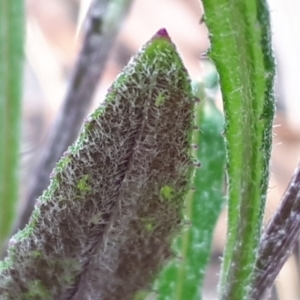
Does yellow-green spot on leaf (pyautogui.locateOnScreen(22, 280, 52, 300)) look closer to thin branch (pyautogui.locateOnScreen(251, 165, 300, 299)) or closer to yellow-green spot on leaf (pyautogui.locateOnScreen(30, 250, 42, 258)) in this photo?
yellow-green spot on leaf (pyautogui.locateOnScreen(30, 250, 42, 258))

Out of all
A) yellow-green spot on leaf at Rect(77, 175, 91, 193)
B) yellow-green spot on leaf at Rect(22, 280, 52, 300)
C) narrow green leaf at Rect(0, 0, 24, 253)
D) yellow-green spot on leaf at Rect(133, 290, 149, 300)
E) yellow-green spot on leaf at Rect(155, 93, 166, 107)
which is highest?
narrow green leaf at Rect(0, 0, 24, 253)

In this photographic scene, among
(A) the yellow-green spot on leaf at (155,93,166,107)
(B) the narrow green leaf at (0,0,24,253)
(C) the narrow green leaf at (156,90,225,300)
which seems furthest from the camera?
(B) the narrow green leaf at (0,0,24,253)

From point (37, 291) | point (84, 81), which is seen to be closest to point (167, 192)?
point (37, 291)

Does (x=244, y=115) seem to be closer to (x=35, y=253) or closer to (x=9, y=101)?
(x=35, y=253)

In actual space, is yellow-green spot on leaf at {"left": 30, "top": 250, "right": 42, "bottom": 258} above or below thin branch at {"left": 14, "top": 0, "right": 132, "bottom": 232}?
below

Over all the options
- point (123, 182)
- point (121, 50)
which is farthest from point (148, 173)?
point (121, 50)

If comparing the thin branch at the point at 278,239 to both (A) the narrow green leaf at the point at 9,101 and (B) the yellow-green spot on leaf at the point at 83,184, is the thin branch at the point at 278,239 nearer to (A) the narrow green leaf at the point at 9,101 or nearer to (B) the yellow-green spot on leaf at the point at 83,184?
(B) the yellow-green spot on leaf at the point at 83,184

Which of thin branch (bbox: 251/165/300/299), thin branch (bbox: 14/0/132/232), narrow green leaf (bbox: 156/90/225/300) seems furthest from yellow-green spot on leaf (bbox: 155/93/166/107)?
thin branch (bbox: 14/0/132/232)

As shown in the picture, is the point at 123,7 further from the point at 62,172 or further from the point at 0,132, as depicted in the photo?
the point at 62,172
